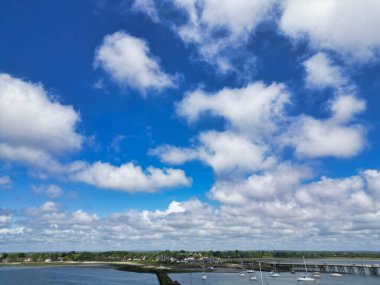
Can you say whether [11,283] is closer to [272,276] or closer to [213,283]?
[213,283]

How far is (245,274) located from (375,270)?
61.1m

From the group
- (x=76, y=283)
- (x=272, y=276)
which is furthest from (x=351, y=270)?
(x=76, y=283)

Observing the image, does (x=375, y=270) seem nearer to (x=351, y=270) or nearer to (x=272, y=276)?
(x=351, y=270)

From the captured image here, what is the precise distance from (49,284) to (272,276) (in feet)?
317

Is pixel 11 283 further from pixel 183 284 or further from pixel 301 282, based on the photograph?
pixel 301 282

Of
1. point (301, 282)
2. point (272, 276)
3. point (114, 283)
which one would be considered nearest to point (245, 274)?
point (272, 276)

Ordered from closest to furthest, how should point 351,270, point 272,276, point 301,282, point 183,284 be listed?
1. point 183,284
2. point 301,282
3. point 272,276
4. point 351,270

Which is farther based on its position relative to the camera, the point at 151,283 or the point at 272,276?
the point at 272,276

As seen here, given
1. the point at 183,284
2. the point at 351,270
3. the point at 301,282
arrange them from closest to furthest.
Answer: the point at 183,284 → the point at 301,282 → the point at 351,270

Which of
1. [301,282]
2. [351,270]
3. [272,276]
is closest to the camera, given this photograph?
[301,282]

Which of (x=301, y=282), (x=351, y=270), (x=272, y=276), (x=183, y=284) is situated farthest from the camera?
(x=351, y=270)

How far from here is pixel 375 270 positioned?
175625 mm

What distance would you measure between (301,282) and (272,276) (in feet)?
88.6

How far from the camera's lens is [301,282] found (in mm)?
145625
